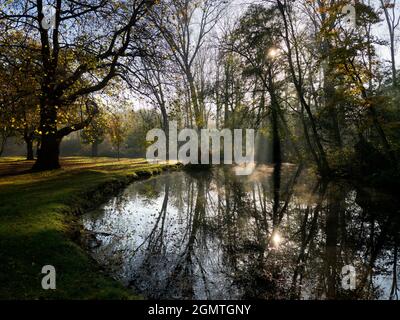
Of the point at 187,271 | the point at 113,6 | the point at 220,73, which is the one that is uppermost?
the point at 220,73

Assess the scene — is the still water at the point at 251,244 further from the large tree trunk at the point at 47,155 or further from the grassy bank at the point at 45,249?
the large tree trunk at the point at 47,155

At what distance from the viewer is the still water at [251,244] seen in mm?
6242

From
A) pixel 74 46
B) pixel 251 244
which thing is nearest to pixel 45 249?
pixel 251 244

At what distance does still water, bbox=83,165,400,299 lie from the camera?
6.24m

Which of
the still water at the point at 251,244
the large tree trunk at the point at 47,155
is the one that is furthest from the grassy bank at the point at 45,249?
the large tree trunk at the point at 47,155

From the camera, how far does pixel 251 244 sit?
8.66m

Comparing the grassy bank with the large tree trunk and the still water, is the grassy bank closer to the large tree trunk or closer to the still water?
the still water

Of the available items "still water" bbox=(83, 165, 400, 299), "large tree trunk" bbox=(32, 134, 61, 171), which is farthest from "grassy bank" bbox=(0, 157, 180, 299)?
"large tree trunk" bbox=(32, 134, 61, 171)

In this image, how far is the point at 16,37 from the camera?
14.2m
